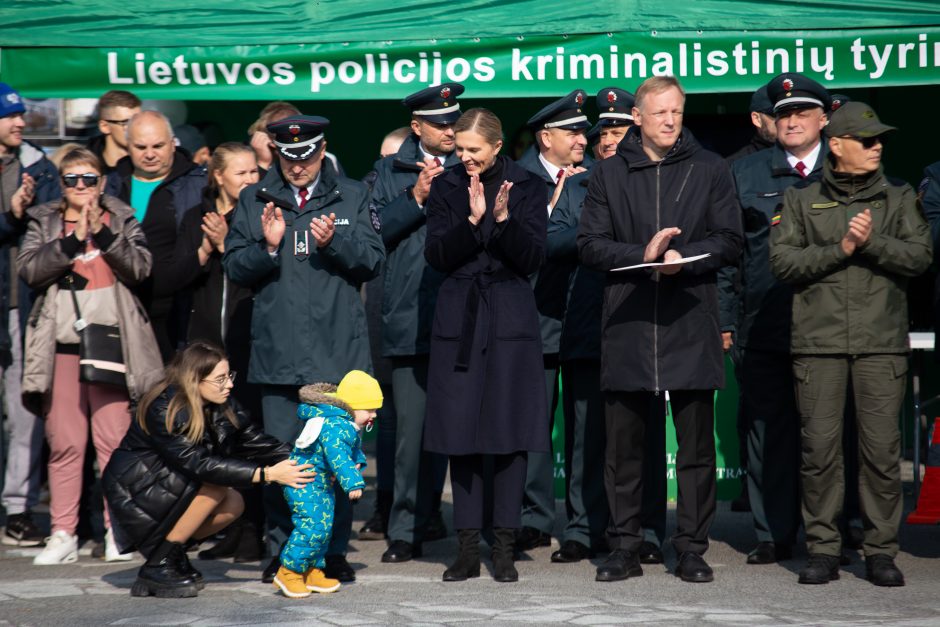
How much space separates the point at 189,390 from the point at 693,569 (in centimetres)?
231

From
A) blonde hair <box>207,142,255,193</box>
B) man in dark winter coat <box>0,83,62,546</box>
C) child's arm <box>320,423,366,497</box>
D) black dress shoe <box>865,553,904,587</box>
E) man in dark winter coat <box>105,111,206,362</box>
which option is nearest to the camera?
child's arm <box>320,423,366,497</box>

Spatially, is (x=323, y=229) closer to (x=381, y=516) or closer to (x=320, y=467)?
(x=320, y=467)

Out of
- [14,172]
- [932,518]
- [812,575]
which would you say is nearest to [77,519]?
[14,172]

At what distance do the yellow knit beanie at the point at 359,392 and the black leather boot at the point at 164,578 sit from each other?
3.18ft

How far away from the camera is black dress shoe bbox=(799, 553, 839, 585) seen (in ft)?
21.0

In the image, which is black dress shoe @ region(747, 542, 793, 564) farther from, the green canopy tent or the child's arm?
the green canopy tent

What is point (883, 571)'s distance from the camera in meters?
6.36

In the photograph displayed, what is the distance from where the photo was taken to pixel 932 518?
6.83 m

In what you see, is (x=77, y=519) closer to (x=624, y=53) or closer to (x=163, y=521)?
(x=163, y=521)

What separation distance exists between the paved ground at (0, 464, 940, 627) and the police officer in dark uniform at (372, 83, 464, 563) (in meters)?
0.24

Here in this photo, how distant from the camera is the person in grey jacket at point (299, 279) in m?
6.67

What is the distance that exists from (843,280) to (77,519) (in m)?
3.90

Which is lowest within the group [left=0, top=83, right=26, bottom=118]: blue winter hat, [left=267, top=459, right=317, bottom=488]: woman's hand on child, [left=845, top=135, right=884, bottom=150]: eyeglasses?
[left=267, top=459, right=317, bottom=488]: woman's hand on child

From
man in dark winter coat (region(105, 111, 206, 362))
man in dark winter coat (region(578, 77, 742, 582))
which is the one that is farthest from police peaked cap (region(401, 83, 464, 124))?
man in dark winter coat (region(105, 111, 206, 362))
